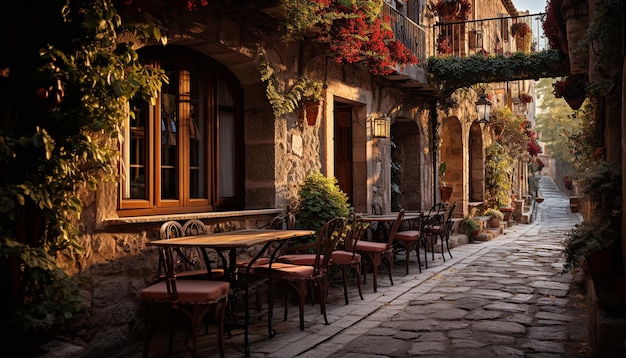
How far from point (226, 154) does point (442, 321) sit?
312cm

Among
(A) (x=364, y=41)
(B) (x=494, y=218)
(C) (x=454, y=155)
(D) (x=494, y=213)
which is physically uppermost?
(A) (x=364, y=41)

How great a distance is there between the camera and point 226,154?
6441 millimetres

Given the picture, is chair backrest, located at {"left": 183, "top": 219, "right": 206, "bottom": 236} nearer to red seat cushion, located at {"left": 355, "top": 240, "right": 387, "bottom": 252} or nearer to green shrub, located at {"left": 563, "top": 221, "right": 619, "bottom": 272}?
red seat cushion, located at {"left": 355, "top": 240, "right": 387, "bottom": 252}

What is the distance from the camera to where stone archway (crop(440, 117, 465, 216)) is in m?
13.4

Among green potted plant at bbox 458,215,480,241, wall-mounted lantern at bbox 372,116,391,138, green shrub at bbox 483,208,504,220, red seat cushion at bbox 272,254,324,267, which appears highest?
wall-mounted lantern at bbox 372,116,391,138

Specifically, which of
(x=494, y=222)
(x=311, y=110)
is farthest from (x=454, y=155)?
(x=311, y=110)

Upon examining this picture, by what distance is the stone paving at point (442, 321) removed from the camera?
4078 millimetres

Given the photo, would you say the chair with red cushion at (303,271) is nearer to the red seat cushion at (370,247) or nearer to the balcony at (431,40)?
the red seat cushion at (370,247)

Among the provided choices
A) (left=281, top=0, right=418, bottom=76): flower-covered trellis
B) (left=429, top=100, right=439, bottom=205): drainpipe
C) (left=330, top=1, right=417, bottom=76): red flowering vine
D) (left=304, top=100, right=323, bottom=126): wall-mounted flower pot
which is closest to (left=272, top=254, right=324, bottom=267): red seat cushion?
(left=304, top=100, right=323, bottom=126): wall-mounted flower pot

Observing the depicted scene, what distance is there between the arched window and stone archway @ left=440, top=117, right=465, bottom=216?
8083mm

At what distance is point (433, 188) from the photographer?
12070mm

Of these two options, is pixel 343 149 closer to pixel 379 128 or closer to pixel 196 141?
pixel 379 128

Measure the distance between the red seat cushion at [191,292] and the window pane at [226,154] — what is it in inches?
98.2

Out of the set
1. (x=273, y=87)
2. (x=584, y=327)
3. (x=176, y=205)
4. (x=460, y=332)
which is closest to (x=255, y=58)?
(x=273, y=87)
